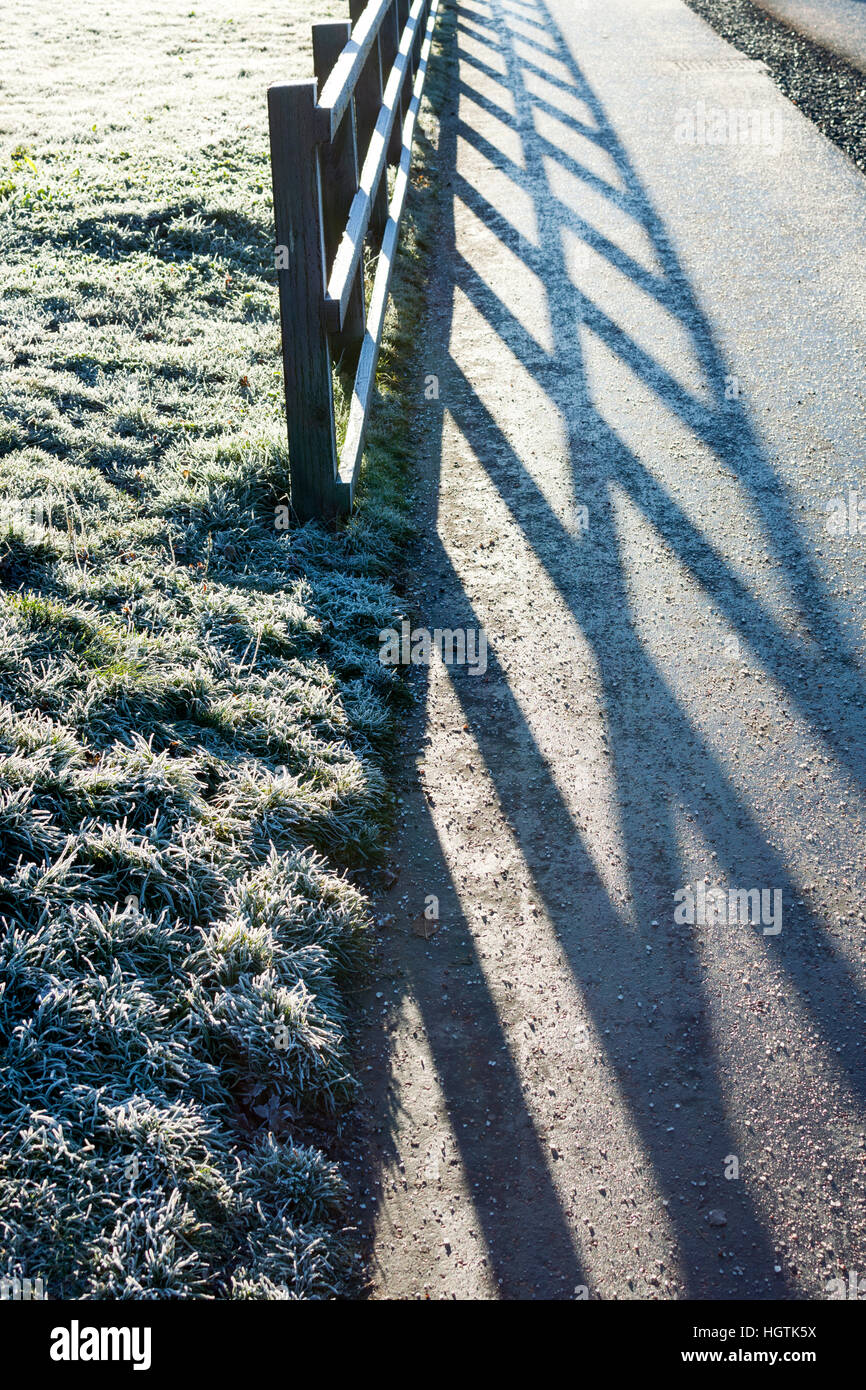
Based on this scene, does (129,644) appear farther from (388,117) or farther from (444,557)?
(388,117)

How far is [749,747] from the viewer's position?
3.68 meters

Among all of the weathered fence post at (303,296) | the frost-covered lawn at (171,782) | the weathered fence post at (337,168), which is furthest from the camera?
the weathered fence post at (337,168)

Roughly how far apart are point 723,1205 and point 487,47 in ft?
43.5

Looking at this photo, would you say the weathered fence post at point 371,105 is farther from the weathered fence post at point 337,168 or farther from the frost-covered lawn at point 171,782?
the weathered fence post at point 337,168

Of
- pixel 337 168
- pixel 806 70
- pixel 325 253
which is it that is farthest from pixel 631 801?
pixel 806 70

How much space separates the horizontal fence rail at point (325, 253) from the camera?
3977 mm

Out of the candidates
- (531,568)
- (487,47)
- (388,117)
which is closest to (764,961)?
(531,568)

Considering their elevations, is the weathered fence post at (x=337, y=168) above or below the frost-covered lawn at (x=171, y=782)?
above

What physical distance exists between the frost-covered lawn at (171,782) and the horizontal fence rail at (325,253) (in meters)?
0.29

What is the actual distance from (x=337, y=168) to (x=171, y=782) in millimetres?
3313

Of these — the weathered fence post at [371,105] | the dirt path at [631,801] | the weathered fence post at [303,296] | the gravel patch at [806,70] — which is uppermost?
the gravel patch at [806,70]

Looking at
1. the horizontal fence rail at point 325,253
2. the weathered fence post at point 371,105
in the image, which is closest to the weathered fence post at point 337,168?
the horizontal fence rail at point 325,253

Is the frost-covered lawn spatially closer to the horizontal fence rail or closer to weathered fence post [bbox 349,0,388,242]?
the horizontal fence rail

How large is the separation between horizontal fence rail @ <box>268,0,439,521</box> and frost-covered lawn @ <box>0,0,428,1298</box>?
0.97 ft
